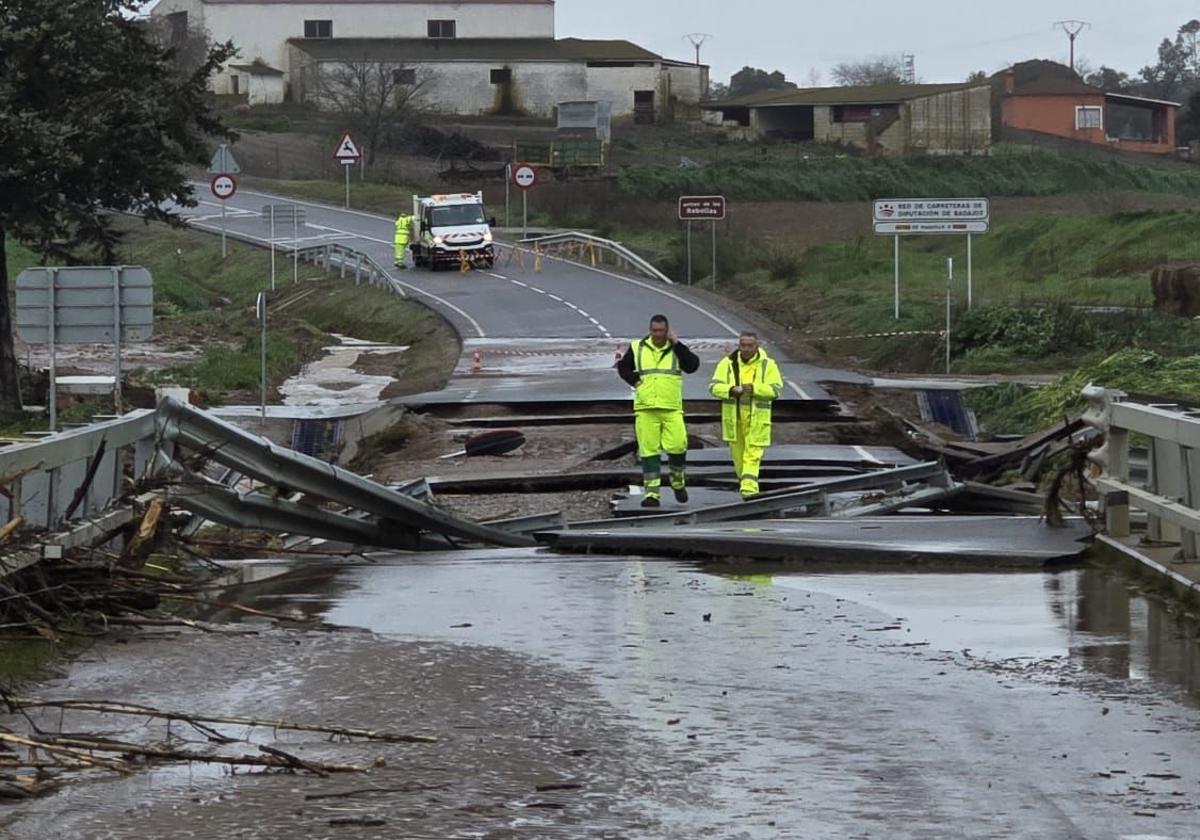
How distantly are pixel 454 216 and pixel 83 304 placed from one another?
128 feet

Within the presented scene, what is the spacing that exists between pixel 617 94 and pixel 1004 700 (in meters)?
119

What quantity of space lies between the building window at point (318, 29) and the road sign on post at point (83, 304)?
106 metres

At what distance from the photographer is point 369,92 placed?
4186 inches

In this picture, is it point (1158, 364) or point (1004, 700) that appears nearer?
point (1004, 700)

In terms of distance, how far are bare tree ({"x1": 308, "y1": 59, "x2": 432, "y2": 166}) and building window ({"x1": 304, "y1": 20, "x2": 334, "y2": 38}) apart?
26.7 feet

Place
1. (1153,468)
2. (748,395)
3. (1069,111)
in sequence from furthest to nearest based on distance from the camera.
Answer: (1069,111) < (748,395) < (1153,468)

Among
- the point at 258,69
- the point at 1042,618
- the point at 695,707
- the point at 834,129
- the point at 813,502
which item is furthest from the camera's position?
the point at 834,129

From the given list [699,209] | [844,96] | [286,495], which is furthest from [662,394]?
[844,96]

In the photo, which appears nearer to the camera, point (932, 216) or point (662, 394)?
point (662, 394)

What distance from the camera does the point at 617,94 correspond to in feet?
412

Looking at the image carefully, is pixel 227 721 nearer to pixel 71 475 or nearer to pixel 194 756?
pixel 194 756

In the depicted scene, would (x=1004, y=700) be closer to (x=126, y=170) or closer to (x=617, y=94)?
(x=126, y=170)

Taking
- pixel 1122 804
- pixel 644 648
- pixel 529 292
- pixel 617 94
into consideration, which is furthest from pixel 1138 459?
pixel 617 94

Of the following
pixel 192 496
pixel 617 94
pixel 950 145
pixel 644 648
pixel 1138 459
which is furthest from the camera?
pixel 617 94
